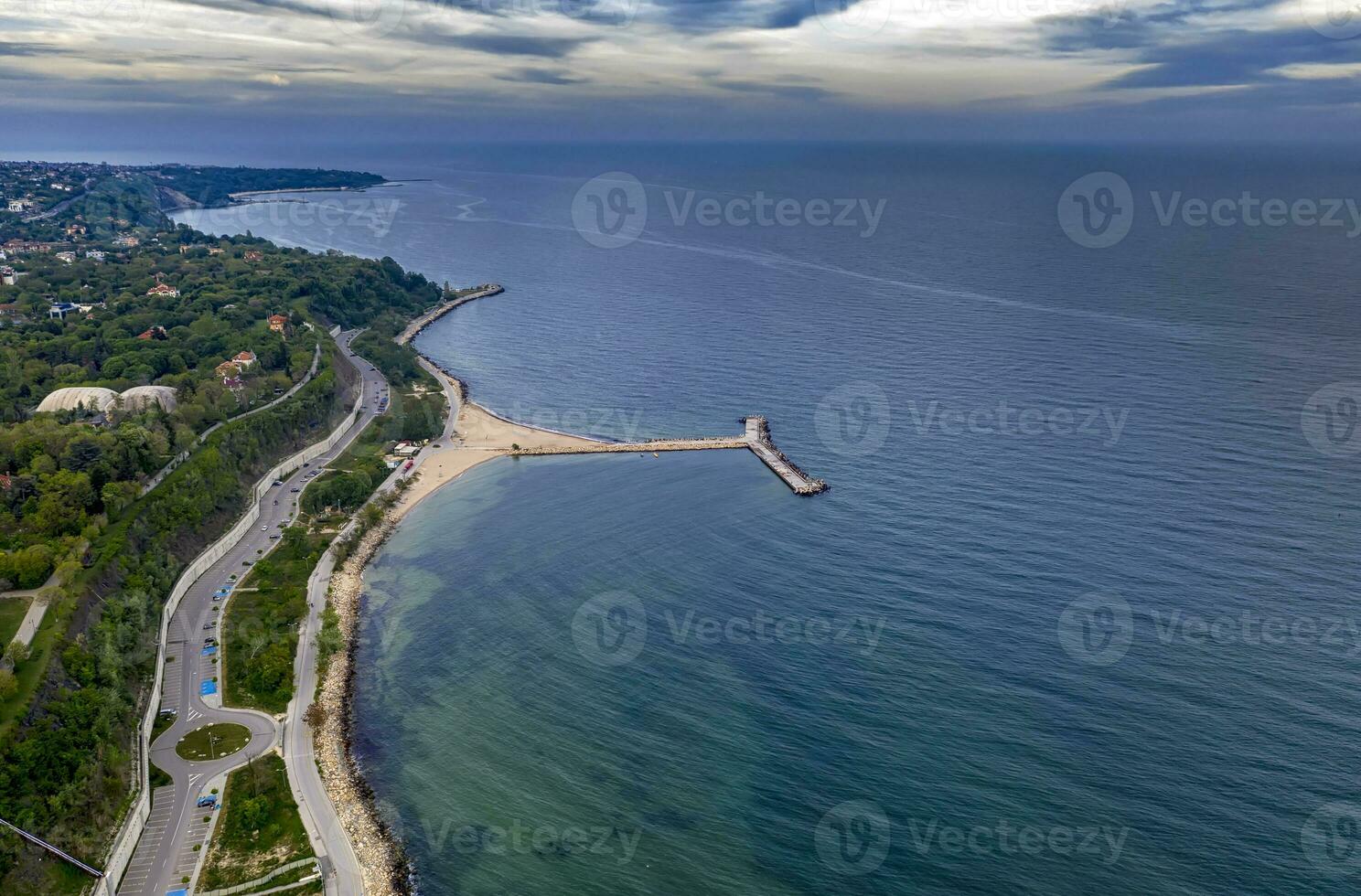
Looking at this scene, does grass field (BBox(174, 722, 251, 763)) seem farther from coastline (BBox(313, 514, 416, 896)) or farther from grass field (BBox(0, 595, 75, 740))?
grass field (BBox(0, 595, 75, 740))

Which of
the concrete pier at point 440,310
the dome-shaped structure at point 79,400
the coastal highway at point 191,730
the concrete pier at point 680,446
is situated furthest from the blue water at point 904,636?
the concrete pier at point 440,310

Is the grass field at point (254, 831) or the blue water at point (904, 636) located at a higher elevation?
the blue water at point (904, 636)

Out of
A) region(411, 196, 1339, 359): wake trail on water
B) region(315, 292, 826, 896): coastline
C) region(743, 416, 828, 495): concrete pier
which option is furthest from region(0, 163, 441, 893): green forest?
region(411, 196, 1339, 359): wake trail on water

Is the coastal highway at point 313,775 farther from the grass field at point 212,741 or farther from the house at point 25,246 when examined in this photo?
the house at point 25,246

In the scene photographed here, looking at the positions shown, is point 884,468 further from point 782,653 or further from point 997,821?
point 997,821

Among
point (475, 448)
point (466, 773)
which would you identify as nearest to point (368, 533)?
point (475, 448)

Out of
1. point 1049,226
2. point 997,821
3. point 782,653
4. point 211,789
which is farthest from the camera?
point 1049,226

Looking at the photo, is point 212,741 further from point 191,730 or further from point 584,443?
point 584,443

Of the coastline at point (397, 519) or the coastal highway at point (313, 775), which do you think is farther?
the coastline at point (397, 519)
